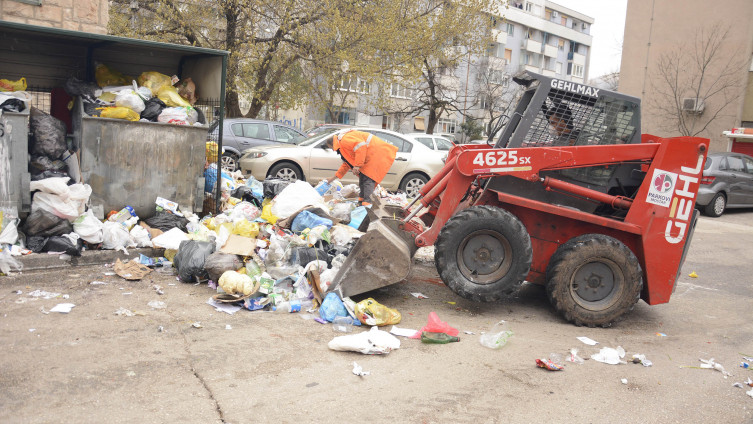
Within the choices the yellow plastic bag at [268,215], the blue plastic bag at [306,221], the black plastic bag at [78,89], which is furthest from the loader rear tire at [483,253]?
the black plastic bag at [78,89]

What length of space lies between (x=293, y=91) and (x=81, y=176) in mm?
14698

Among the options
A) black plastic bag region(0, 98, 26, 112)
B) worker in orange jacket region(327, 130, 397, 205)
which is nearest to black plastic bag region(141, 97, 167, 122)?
black plastic bag region(0, 98, 26, 112)

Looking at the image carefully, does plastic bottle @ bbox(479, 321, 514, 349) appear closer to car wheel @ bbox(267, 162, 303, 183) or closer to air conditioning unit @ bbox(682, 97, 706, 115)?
car wheel @ bbox(267, 162, 303, 183)

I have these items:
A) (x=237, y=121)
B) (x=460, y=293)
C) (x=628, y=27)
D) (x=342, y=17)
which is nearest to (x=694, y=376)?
(x=460, y=293)

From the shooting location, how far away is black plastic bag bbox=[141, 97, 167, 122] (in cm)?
709

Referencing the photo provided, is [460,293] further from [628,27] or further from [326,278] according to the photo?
[628,27]

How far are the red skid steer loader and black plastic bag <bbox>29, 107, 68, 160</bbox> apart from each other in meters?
3.75

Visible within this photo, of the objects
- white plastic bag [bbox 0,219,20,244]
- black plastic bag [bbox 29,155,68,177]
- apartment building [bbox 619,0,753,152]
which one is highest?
apartment building [bbox 619,0,753,152]

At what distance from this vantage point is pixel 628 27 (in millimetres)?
26531

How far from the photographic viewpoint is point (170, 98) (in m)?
7.56

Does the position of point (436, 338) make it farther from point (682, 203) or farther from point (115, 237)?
point (115, 237)

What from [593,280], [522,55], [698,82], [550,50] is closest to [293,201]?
[593,280]

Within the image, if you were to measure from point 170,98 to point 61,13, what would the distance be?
8.61 feet

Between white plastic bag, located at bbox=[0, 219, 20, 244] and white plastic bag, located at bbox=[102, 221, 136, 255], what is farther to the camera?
white plastic bag, located at bbox=[102, 221, 136, 255]
